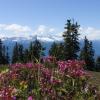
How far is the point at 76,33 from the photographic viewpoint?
7938cm

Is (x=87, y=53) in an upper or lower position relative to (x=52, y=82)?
upper

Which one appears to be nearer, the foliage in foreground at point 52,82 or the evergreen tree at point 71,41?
the foliage in foreground at point 52,82

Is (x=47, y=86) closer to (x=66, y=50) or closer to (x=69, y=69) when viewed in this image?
(x=69, y=69)

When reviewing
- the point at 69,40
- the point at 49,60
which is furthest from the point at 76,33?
the point at 49,60

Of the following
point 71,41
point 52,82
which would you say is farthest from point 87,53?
point 52,82

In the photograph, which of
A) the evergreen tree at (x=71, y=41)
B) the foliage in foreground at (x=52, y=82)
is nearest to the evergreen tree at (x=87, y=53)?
the evergreen tree at (x=71, y=41)

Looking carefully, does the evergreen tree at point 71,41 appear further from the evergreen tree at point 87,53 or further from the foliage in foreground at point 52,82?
the foliage in foreground at point 52,82

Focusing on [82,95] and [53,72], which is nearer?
[82,95]

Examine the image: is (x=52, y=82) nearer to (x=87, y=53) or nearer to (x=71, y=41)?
(x=71, y=41)

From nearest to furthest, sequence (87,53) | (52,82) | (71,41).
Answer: (52,82) → (71,41) → (87,53)

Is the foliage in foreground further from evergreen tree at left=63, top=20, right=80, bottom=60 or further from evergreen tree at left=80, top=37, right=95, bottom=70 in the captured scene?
evergreen tree at left=80, top=37, right=95, bottom=70

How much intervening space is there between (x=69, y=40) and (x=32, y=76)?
71064mm

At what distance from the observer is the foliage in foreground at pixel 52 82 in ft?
20.0

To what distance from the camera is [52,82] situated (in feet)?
21.2
